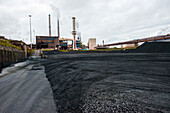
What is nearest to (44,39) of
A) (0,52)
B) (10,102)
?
(0,52)

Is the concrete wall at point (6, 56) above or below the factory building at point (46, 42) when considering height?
below

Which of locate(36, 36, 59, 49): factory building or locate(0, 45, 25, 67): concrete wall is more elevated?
locate(36, 36, 59, 49): factory building

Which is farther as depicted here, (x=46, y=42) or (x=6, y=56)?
(x=46, y=42)

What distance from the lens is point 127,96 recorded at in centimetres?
346

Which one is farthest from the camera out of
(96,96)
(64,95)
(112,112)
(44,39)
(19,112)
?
(44,39)

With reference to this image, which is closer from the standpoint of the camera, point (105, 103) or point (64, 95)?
point (105, 103)

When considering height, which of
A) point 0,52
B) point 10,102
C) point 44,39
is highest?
point 44,39

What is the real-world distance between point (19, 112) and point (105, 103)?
8.58 ft

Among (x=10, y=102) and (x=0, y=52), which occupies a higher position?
(x=0, y=52)

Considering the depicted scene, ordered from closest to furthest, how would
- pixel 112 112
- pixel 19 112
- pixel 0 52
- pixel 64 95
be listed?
pixel 112 112
pixel 19 112
pixel 64 95
pixel 0 52

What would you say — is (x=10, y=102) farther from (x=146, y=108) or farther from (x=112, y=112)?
(x=146, y=108)

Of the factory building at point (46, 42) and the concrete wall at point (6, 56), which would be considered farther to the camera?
the factory building at point (46, 42)

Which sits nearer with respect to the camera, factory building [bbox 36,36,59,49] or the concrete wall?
the concrete wall

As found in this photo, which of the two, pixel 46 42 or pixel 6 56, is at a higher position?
pixel 46 42
